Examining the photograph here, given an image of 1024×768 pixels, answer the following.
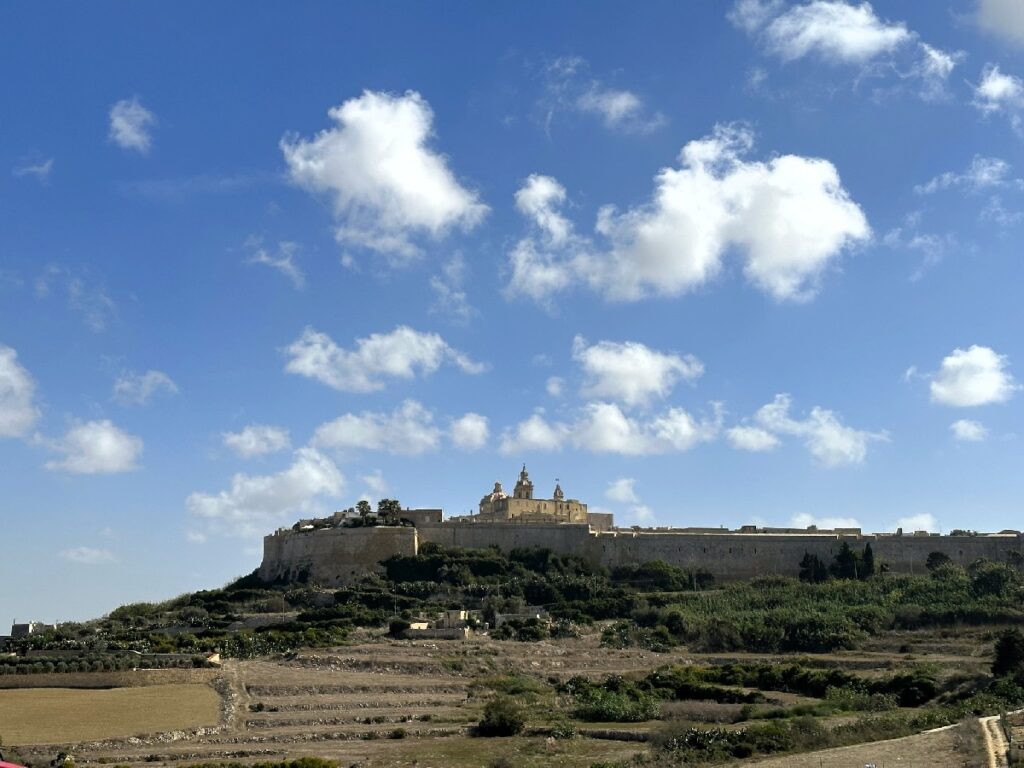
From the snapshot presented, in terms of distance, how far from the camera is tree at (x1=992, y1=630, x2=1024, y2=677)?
28.1m

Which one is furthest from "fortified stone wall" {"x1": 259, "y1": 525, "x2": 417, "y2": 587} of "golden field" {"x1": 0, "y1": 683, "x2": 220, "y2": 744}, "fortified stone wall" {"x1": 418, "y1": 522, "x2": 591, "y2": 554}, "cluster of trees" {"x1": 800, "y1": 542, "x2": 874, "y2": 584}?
"golden field" {"x1": 0, "y1": 683, "x2": 220, "y2": 744}

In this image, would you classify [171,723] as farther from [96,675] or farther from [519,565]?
[519,565]

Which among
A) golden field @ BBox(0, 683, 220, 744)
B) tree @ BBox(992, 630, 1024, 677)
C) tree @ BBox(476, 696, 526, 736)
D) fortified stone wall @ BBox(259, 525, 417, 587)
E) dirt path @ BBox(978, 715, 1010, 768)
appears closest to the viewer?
dirt path @ BBox(978, 715, 1010, 768)

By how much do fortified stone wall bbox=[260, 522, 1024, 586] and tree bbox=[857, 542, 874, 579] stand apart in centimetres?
118

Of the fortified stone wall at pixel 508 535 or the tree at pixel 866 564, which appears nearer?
the tree at pixel 866 564

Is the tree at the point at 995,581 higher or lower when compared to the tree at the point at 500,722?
higher

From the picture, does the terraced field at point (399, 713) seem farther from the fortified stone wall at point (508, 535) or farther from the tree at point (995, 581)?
the fortified stone wall at point (508, 535)

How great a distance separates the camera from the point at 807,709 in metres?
26.5

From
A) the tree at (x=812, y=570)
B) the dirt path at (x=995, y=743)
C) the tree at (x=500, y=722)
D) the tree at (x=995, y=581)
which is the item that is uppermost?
the tree at (x=812, y=570)

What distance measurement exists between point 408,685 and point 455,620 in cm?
1170

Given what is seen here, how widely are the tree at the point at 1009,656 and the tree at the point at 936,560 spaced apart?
90.6 ft

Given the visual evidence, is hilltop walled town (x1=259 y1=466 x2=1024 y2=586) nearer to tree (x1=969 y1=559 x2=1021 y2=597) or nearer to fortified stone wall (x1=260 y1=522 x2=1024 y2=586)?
fortified stone wall (x1=260 y1=522 x2=1024 y2=586)

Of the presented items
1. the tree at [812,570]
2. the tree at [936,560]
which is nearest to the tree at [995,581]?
the tree at [936,560]

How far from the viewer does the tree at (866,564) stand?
53.9m
